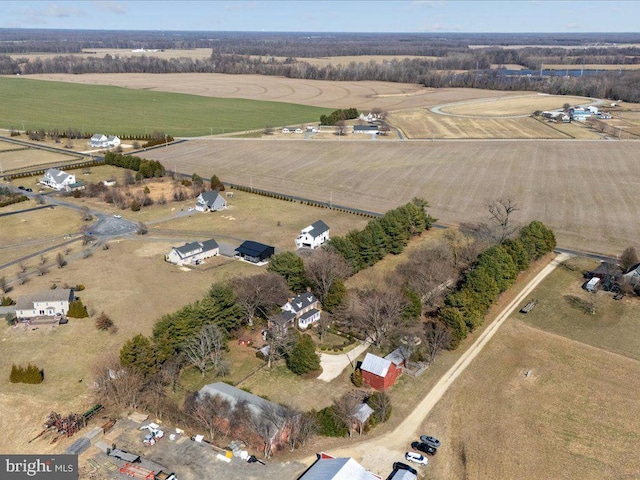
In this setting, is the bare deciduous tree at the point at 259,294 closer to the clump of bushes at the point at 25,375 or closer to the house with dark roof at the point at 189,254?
the house with dark roof at the point at 189,254

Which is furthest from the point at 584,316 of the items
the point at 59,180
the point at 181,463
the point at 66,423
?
the point at 59,180

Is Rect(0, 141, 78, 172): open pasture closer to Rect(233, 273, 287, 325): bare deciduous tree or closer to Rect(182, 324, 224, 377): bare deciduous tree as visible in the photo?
Rect(233, 273, 287, 325): bare deciduous tree

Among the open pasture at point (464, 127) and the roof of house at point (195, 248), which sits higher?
the open pasture at point (464, 127)

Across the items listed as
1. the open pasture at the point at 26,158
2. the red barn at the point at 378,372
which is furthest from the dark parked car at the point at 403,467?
the open pasture at the point at 26,158

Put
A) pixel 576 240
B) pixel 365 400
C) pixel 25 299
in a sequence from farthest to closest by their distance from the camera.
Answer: pixel 576 240 → pixel 25 299 → pixel 365 400

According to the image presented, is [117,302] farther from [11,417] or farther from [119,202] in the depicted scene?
[119,202]

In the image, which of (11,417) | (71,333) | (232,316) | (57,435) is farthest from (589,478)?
(71,333)
